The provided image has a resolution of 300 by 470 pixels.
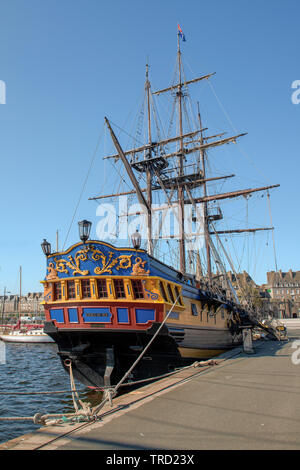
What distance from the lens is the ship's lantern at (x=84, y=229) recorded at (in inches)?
467

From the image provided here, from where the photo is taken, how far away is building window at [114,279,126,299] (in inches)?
482

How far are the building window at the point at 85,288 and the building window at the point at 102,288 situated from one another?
0.40 m

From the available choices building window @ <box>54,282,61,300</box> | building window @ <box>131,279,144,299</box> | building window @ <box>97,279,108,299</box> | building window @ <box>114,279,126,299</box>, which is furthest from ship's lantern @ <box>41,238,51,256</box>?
building window @ <box>131,279,144,299</box>

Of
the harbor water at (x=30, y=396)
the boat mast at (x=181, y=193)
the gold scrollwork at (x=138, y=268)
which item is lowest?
the harbor water at (x=30, y=396)

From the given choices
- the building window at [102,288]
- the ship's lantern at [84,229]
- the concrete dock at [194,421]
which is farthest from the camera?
the building window at [102,288]

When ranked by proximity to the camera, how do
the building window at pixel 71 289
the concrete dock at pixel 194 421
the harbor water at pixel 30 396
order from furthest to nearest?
the building window at pixel 71 289, the harbor water at pixel 30 396, the concrete dock at pixel 194 421

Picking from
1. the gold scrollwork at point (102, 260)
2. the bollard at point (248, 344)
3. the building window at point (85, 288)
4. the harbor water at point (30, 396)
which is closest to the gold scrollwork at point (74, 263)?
the gold scrollwork at point (102, 260)

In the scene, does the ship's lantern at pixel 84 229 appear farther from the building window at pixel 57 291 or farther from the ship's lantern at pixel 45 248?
the building window at pixel 57 291

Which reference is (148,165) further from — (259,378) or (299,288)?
(299,288)

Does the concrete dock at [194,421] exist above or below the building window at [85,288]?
below

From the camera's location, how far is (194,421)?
5.82 metres

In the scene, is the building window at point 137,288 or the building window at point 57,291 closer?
the building window at point 137,288
